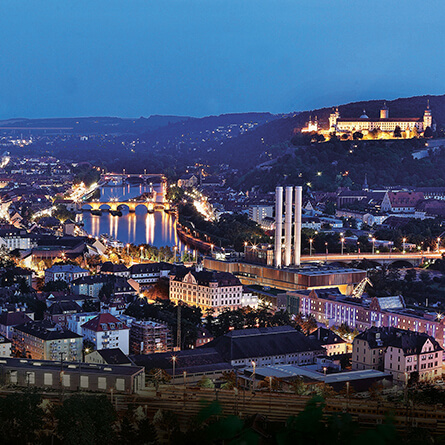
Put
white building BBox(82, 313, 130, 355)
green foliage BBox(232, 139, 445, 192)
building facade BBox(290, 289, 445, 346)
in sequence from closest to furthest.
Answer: white building BBox(82, 313, 130, 355) < building facade BBox(290, 289, 445, 346) < green foliage BBox(232, 139, 445, 192)

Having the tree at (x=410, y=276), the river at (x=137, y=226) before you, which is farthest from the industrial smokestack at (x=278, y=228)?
the river at (x=137, y=226)

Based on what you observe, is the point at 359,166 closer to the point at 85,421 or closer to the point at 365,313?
the point at 365,313

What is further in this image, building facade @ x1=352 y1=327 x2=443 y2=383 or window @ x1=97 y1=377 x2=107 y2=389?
building facade @ x1=352 y1=327 x2=443 y2=383

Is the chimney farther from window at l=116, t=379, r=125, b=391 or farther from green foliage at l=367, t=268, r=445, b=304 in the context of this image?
window at l=116, t=379, r=125, b=391

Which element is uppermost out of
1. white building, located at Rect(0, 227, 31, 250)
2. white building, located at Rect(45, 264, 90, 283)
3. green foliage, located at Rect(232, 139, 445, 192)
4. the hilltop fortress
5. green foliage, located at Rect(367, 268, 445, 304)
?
the hilltop fortress

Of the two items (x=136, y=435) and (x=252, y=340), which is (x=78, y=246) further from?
(x=136, y=435)

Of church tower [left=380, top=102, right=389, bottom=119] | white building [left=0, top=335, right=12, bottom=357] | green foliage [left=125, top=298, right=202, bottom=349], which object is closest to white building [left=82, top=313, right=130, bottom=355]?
green foliage [left=125, top=298, right=202, bottom=349]

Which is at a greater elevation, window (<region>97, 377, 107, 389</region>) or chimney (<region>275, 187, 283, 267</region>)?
chimney (<region>275, 187, 283, 267</region>)
